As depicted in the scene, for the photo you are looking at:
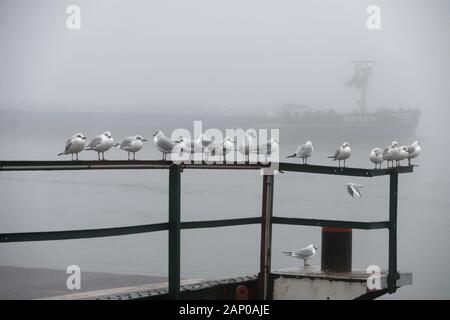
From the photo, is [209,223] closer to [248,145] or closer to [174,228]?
[174,228]

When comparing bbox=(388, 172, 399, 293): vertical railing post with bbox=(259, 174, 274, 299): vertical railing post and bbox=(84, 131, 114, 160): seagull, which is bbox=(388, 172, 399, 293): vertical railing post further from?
bbox=(84, 131, 114, 160): seagull

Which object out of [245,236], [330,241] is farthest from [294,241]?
[330,241]

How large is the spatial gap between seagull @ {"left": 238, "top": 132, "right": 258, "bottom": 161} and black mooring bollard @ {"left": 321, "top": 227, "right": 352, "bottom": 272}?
61.7 inches

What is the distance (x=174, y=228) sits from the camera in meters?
5.90

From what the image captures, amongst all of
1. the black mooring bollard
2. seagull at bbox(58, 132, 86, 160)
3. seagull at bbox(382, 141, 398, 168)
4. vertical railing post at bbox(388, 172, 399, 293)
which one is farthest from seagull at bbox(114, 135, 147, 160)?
vertical railing post at bbox(388, 172, 399, 293)

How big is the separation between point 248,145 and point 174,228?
3153 millimetres

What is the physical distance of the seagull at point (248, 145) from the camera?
903 cm

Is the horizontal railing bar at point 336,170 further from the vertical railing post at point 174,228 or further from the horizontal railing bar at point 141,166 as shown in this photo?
the vertical railing post at point 174,228

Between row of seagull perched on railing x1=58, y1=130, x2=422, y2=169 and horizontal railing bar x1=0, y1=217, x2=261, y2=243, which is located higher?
row of seagull perched on railing x1=58, y1=130, x2=422, y2=169

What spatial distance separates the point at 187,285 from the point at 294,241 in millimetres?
21351

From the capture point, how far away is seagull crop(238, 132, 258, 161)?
29.6 ft

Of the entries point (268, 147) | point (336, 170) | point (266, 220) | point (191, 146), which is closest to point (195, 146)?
point (191, 146)
